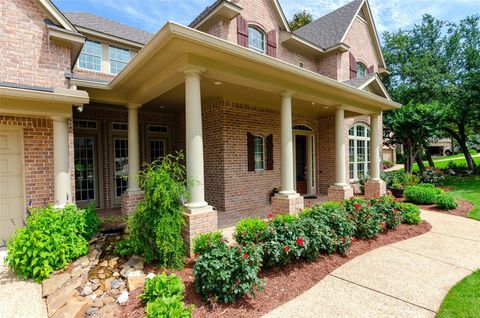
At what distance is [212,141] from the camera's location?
7.69 meters

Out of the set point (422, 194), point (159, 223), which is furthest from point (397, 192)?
point (159, 223)

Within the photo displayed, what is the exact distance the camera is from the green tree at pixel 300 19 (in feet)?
79.6

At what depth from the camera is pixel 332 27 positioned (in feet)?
41.9

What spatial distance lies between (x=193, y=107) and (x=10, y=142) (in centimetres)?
396

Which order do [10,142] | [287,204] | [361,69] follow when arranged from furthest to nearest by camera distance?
A: [361,69]
[287,204]
[10,142]

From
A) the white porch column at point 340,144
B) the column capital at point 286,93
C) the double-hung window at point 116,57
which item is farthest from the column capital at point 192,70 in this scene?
the double-hung window at point 116,57

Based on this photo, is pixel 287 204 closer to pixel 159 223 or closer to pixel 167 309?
pixel 159 223

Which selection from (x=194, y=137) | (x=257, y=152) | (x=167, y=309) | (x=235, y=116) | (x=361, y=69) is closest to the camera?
(x=167, y=309)

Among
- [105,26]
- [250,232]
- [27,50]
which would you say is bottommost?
[250,232]

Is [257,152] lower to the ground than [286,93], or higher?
lower

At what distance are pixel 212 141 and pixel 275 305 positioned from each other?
5.31m

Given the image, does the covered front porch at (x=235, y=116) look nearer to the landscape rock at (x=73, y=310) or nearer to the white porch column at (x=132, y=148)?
the white porch column at (x=132, y=148)

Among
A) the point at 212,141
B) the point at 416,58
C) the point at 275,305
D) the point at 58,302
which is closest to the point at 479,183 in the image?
the point at 416,58

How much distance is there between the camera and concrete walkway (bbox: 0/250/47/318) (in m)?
3.06
